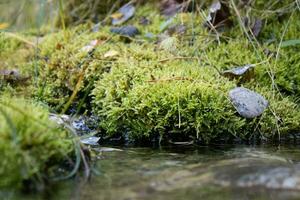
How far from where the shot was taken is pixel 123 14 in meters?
3.44

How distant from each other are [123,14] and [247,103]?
1540mm

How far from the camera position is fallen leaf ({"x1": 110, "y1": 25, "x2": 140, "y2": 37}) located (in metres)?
3.12

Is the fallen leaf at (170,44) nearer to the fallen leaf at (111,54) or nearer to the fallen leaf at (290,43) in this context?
the fallen leaf at (111,54)

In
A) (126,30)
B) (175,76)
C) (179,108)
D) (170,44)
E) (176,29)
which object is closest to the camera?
(179,108)

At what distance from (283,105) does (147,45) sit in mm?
946

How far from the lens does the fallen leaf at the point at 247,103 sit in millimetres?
2182

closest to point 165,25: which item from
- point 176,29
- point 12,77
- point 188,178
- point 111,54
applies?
point 176,29

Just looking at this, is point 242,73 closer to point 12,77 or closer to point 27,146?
point 12,77

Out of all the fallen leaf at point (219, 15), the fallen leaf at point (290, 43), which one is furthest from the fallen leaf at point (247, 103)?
the fallen leaf at point (219, 15)

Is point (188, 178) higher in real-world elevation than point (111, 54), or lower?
lower

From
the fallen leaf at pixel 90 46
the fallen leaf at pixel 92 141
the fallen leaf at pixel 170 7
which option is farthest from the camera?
the fallen leaf at pixel 170 7

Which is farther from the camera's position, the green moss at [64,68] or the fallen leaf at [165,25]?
the fallen leaf at [165,25]

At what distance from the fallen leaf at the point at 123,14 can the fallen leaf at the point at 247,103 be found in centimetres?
138

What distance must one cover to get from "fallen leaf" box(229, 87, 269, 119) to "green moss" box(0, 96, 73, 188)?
97 centimetres
